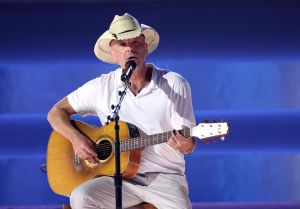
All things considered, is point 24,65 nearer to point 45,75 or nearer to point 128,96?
point 45,75

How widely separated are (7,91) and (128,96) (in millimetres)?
2291

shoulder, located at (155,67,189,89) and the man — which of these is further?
shoulder, located at (155,67,189,89)

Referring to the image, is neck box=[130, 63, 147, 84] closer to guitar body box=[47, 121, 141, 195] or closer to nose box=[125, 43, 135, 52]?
nose box=[125, 43, 135, 52]

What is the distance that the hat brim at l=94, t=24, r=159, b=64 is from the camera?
166 inches

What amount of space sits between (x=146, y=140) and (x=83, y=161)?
533 millimetres

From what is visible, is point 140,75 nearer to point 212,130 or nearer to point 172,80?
point 172,80

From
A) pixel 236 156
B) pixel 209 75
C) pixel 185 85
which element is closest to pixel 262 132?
pixel 236 156

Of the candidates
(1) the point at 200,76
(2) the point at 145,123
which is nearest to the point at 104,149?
(2) the point at 145,123

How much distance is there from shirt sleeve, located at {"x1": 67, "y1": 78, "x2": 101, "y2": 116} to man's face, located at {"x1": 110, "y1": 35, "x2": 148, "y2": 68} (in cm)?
30

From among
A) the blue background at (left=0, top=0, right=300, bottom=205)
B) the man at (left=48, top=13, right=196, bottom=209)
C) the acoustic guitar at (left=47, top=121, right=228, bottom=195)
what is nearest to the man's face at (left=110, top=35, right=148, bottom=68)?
the man at (left=48, top=13, right=196, bottom=209)

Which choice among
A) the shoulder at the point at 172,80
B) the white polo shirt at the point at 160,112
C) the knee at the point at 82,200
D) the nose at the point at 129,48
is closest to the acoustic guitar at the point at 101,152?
the white polo shirt at the point at 160,112

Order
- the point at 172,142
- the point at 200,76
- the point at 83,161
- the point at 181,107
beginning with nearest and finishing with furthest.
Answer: the point at 172,142
the point at 181,107
the point at 83,161
the point at 200,76

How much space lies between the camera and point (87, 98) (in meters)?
4.52

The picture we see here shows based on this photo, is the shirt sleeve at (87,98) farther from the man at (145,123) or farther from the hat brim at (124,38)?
the hat brim at (124,38)
